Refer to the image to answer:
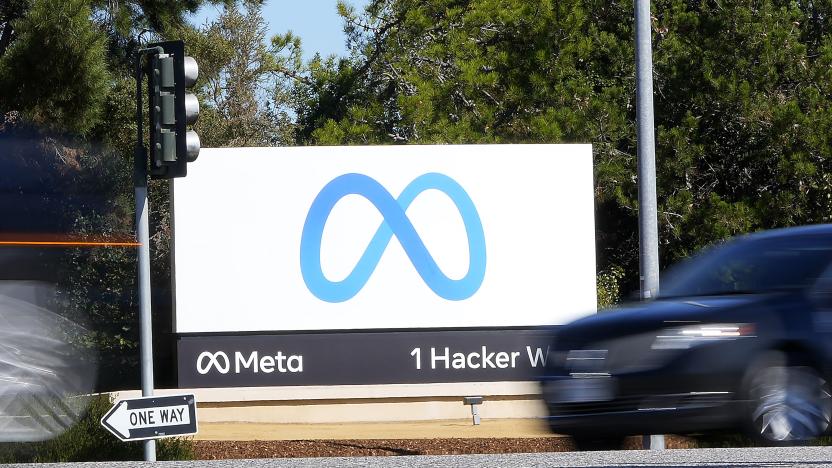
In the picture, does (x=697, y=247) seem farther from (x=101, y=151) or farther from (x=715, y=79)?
(x=101, y=151)

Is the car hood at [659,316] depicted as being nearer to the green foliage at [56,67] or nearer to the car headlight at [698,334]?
the car headlight at [698,334]

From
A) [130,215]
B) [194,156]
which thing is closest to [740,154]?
[130,215]

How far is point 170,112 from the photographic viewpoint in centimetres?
1184

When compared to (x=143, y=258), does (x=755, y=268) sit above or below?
below

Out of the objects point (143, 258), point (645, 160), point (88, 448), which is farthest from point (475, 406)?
point (143, 258)

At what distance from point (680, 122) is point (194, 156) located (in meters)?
17.2

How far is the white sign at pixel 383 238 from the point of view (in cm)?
1669

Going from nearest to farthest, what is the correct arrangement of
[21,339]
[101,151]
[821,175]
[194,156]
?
[194,156]
[21,339]
[101,151]
[821,175]

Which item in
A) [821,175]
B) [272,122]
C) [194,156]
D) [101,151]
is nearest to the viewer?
[194,156]

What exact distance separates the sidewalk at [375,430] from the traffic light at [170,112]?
5.23m

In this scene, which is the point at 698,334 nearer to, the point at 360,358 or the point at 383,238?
the point at 360,358

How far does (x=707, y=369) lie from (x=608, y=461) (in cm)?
168

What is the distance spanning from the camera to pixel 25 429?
13.4 meters

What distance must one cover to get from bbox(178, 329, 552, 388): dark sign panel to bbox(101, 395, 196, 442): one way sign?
4.60m
